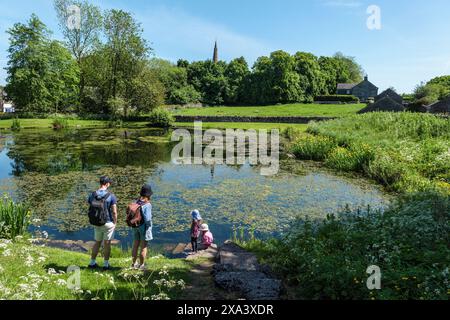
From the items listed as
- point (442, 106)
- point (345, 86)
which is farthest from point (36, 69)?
point (345, 86)

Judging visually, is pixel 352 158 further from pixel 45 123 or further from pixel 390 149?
pixel 45 123

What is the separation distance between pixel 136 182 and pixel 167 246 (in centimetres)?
921

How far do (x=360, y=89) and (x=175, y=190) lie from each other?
98.0m

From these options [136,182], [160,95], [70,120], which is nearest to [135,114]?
[160,95]

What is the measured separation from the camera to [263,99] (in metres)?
91.3

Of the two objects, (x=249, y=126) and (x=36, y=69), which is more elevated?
(x=36, y=69)

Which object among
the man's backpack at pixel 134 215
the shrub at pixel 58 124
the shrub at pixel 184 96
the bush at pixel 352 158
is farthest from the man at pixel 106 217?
the shrub at pixel 184 96

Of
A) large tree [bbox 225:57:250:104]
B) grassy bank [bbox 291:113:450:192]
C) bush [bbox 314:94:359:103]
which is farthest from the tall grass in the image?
bush [bbox 314:94:359:103]

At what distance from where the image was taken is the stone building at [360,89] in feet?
338

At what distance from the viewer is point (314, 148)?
29.7 metres

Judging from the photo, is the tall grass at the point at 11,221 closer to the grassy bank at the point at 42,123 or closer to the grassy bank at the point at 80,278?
the grassy bank at the point at 80,278

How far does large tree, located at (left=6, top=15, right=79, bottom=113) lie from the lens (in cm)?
5988

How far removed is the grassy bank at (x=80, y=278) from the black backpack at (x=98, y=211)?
48.2 inches
